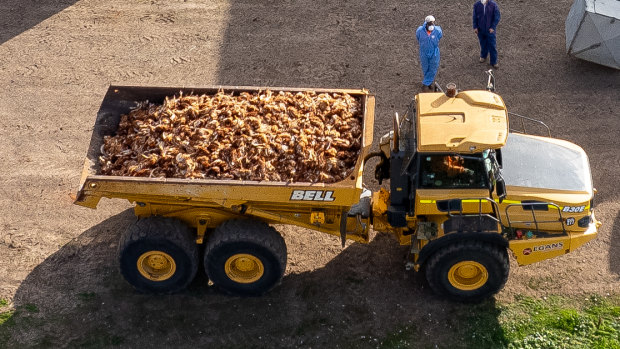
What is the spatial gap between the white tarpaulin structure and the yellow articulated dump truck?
14.1 feet

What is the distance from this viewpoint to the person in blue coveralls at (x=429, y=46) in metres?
11.3

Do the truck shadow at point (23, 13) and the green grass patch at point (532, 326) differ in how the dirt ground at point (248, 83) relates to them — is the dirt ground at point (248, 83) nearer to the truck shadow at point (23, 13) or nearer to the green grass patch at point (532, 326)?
the truck shadow at point (23, 13)

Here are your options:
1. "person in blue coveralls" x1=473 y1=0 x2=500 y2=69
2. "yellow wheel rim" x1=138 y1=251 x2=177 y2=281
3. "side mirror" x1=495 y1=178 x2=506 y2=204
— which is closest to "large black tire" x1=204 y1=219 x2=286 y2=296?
"yellow wheel rim" x1=138 y1=251 x2=177 y2=281

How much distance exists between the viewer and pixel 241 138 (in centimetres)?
805

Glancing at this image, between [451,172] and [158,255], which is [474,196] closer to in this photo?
[451,172]

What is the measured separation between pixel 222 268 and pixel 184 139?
66.7 inches

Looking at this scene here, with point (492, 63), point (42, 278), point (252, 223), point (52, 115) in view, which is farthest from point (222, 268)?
point (492, 63)

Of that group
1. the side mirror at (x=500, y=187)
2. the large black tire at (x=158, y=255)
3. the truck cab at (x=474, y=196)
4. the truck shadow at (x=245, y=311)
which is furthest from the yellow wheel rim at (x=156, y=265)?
the side mirror at (x=500, y=187)

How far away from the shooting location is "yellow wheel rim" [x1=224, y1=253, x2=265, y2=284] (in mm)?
8070

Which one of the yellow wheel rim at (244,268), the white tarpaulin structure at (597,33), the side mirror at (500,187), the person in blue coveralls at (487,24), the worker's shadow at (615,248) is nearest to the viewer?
the side mirror at (500,187)

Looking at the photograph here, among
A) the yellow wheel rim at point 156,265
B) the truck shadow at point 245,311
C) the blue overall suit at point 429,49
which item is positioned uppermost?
the blue overall suit at point 429,49

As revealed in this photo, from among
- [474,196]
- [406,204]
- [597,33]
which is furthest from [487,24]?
[474,196]

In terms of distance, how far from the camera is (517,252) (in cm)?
788

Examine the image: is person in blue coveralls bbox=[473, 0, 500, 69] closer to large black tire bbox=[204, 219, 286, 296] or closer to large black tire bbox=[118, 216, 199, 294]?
large black tire bbox=[204, 219, 286, 296]
